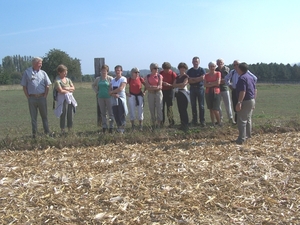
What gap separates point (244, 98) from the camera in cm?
800

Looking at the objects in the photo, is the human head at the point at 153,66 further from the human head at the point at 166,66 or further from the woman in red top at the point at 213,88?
the woman in red top at the point at 213,88

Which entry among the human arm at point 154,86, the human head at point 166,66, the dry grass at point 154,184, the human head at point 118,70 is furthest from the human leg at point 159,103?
the dry grass at point 154,184

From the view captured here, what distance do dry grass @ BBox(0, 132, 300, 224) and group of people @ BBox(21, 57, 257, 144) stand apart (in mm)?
1518

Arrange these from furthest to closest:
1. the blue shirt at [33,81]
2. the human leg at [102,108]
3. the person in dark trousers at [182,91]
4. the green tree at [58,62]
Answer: the green tree at [58,62] → the person in dark trousers at [182,91] → the human leg at [102,108] → the blue shirt at [33,81]

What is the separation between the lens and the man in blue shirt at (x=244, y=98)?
780 cm

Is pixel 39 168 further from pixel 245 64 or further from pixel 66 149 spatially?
pixel 245 64

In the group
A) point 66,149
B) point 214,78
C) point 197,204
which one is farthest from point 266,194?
point 214,78

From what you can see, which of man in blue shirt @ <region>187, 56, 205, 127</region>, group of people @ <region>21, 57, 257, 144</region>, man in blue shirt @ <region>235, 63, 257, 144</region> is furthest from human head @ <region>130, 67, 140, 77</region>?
man in blue shirt @ <region>235, 63, 257, 144</region>

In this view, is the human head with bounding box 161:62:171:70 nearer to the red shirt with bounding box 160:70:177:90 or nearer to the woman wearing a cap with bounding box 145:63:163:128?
the red shirt with bounding box 160:70:177:90

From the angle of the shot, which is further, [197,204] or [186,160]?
[186,160]

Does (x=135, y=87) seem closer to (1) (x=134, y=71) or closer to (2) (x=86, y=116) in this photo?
(1) (x=134, y=71)

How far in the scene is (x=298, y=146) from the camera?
7.58 metres

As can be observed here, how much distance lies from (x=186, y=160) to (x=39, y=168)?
259 cm

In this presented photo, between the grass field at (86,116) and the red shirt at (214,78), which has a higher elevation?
the red shirt at (214,78)
